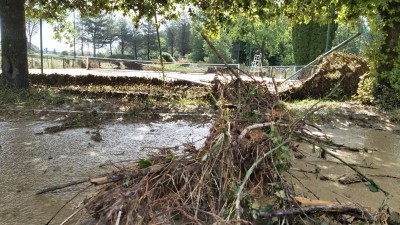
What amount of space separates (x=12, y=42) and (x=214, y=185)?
29.7ft

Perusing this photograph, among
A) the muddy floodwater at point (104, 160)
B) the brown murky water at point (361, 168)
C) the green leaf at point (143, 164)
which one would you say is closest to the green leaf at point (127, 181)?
the green leaf at point (143, 164)

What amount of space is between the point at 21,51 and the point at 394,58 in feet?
31.7

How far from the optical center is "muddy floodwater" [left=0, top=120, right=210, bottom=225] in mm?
2883

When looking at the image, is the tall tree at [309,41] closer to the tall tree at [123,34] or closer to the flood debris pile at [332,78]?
the flood debris pile at [332,78]

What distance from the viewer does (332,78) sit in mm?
11062

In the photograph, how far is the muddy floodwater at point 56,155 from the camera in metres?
2.88

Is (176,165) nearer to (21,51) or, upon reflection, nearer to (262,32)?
(21,51)

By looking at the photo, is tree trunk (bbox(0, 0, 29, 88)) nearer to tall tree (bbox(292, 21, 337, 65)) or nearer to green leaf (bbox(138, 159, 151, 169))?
green leaf (bbox(138, 159, 151, 169))

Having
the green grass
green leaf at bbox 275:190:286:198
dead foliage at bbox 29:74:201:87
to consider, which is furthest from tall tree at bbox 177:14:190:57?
green leaf at bbox 275:190:286:198

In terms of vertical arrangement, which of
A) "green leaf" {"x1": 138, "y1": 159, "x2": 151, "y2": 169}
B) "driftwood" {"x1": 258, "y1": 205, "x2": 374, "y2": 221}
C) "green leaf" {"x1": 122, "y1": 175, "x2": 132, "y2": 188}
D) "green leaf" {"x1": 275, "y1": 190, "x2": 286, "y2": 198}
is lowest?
"driftwood" {"x1": 258, "y1": 205, "x2": 374, "y2": 221}

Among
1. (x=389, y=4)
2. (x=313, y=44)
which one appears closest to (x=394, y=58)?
(x=389, y=4)

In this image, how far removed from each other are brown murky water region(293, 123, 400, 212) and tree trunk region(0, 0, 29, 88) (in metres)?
7.87

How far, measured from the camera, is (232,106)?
10.3 ft

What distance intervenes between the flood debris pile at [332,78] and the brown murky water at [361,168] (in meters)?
4.80
